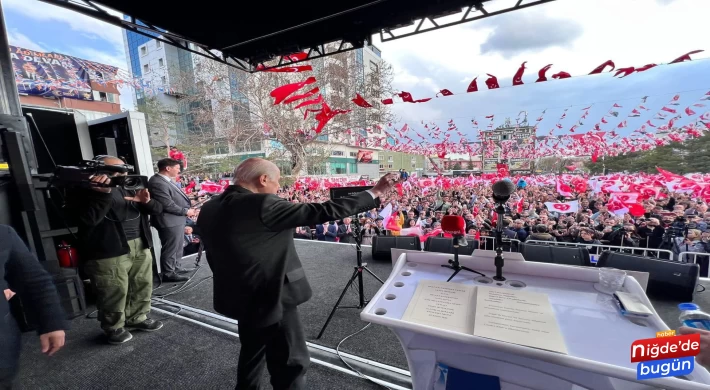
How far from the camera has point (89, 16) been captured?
3.01m

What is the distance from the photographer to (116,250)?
2.18 m

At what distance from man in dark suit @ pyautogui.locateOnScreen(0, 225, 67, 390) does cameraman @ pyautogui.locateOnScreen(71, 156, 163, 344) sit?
1029 mm

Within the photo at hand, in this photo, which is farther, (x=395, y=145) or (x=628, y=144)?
(x=395, y=145)

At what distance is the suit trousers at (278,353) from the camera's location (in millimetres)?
1386

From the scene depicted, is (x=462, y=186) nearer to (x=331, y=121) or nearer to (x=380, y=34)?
(x=331, y=121)

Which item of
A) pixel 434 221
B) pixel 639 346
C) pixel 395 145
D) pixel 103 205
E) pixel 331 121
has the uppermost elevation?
pixel 331 121

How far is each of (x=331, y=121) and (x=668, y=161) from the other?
10.6 metres

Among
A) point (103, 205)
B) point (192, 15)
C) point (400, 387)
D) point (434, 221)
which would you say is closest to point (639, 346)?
point (400, 387)

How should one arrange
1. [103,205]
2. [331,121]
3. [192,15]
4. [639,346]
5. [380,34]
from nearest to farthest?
[639,346], [103,205], [192,15], [380,34], [331,121]

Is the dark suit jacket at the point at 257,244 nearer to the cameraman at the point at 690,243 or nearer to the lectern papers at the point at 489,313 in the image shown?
the lectern papers at the point at 489,313

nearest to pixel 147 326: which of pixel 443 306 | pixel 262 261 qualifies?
pixel 262 261

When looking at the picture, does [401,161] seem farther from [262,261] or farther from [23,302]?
[23,302]

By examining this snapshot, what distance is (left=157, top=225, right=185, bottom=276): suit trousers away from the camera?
3611 millimetres

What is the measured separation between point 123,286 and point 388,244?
321 cm
